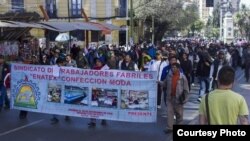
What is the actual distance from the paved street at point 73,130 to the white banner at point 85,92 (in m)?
0.29

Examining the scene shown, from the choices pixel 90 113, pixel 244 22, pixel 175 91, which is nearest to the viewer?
pixel 175 91

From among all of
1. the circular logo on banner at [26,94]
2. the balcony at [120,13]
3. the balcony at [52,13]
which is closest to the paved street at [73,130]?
the circular logo on banner at [26,94]

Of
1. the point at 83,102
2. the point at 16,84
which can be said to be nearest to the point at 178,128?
the point at 83,102

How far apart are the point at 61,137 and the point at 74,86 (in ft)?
5.76

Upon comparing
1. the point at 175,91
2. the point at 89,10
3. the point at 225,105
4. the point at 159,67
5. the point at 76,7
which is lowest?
the point at 175,91

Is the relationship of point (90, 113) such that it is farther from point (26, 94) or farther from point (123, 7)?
point (123, 7)

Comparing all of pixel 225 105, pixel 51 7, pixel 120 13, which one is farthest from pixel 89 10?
pixel 225 105

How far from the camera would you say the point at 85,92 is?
1156cm

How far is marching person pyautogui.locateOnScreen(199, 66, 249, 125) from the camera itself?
478 centimetres

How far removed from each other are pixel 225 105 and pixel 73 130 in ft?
21.5

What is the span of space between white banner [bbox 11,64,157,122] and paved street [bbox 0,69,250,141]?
0.29 meters

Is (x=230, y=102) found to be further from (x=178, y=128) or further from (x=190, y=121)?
(x=190, y=121)

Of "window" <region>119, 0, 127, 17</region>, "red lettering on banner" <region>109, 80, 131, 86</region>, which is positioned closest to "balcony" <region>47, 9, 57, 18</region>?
"window" <region>119, 0, 127, 17</region>

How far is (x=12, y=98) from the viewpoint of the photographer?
1248cm
